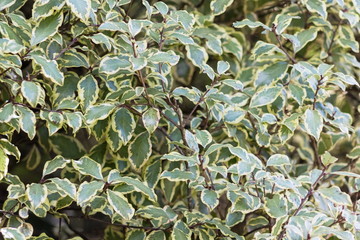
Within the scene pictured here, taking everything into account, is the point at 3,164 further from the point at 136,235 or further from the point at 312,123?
the point at 312,123

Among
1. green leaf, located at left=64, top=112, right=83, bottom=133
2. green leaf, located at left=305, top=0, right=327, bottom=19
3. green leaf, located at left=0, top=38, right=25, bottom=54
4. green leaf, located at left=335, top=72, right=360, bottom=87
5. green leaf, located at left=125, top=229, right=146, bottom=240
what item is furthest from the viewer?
green leaf, located at left=305, top=0, right=327, bottom=19

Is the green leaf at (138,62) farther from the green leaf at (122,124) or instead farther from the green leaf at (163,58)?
the green leaf at (122,124)

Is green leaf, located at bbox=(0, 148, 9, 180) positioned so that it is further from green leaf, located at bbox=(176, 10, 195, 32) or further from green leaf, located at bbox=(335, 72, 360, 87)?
green leaf, located at bbox=(335, 72, 360, 87)

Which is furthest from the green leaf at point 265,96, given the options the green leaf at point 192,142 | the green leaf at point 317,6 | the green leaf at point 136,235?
the green leaf at point 136,235

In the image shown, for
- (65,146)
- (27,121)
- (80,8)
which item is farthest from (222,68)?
(65,146)

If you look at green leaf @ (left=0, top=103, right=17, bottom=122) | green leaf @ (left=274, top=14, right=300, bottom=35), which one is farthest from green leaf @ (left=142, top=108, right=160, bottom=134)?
green leaf @ (left=274, top=14, right=300, bottom=35)

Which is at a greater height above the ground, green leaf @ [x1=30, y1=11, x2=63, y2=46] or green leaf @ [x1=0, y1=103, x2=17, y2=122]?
green leaf @ [x1=30, y1=11, x2=63, y2=46]
